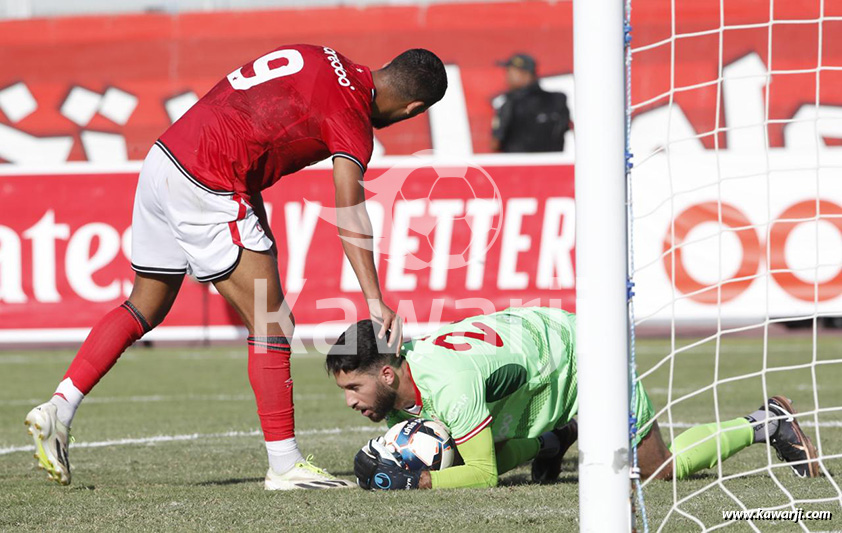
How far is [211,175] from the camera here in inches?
186

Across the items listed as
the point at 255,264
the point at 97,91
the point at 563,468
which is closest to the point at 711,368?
the point at 563,468

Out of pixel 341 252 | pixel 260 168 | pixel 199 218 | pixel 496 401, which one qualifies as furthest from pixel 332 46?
pixel 496 401

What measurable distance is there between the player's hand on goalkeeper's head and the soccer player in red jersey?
151mm

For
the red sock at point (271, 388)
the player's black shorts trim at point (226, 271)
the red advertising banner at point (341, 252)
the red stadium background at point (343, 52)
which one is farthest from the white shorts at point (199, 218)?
the red stadium background at point (343, 52)

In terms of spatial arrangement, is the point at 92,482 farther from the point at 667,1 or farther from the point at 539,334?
the point at 667,1

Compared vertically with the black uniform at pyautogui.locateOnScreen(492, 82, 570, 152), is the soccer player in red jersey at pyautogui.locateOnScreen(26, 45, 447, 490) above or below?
below

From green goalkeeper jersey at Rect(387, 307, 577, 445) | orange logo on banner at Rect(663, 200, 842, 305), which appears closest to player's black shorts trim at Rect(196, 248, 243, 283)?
green goalkeeper jersey at Rect(387, 307, 577, 445)

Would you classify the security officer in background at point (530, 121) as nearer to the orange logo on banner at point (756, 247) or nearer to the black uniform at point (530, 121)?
the black uniform at point (530, 121)

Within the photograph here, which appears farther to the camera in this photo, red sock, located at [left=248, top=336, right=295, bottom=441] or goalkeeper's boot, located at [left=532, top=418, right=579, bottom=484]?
goalkeeper's boot, located at [left=532, top=418, right=579, bottom=484]

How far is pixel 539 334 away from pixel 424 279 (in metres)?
6.53

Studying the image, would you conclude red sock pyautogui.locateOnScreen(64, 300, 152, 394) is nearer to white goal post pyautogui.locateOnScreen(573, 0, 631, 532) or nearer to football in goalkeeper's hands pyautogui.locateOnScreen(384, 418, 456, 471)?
football in goalkeeper's hands pyautogui.locateOnScreen(384, 418, 456, 471)

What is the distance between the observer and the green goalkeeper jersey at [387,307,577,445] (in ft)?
15.1

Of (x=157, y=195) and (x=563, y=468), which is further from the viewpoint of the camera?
(x=563, y=468)

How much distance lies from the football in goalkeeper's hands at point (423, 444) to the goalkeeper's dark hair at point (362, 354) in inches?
10.6
